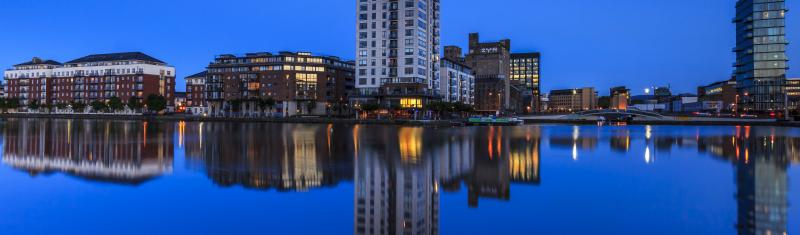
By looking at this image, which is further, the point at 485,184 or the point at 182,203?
the point at 485,184

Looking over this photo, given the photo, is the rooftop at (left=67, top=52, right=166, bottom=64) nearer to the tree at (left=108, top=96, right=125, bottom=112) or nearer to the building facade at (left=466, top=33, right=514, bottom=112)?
the tree at (left=108, top=96, right=125, bottom=112)

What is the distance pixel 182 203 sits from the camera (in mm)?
16781

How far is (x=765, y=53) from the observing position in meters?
133

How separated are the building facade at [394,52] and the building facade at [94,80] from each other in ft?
247

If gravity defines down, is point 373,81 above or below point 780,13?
below

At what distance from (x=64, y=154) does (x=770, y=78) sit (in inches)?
5807

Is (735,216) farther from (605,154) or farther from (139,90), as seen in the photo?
(139,90)

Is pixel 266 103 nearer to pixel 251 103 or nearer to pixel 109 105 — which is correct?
pixel 251 103

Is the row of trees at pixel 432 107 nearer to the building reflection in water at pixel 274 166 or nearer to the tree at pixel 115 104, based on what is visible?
the tree at pixel 115 104

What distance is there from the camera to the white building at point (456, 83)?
138 metres

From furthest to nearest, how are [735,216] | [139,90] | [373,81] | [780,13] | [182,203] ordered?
[139,90] → [780,13] → [373,81] → [182,203] → [735,216]

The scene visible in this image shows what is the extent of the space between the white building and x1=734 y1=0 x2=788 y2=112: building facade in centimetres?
6971

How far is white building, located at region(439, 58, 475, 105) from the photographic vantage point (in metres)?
138

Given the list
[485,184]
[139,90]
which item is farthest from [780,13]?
[139,90]
